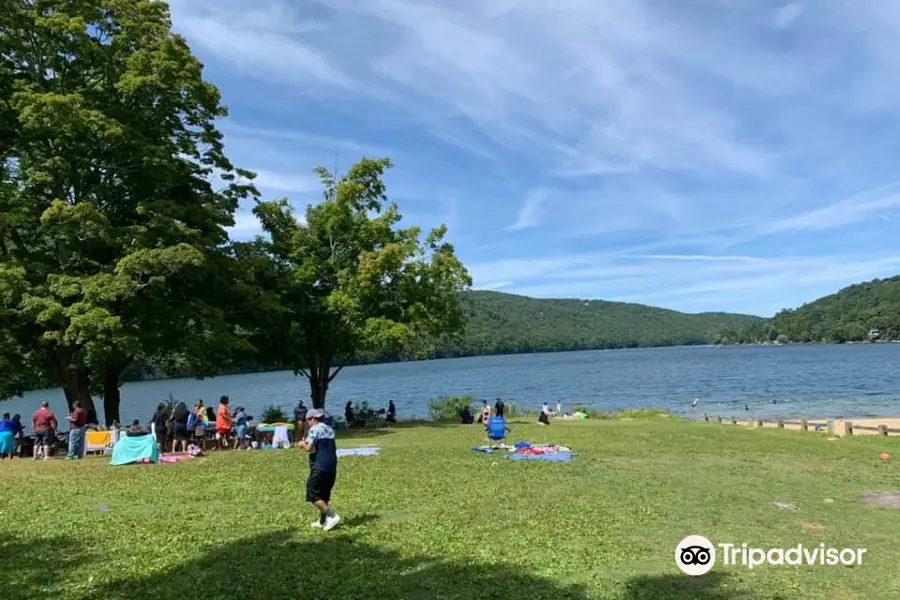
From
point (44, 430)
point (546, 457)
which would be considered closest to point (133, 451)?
point (44, 430)

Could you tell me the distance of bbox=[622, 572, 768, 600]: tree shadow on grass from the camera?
6.79 meters

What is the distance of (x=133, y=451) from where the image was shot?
1634cm

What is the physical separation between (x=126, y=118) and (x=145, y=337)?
7.39m

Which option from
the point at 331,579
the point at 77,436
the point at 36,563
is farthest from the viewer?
the point at 77,436

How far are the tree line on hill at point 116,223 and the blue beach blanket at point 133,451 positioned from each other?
340 centimetres

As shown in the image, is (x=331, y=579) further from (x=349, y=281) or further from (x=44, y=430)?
(x=349, y=281)

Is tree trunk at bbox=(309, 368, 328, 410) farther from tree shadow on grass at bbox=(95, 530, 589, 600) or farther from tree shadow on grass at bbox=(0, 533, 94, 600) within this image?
tree shadow on grass at bbox=(95, 530, 589, 600)

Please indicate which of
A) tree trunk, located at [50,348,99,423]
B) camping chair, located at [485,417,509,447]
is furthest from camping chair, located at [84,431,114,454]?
camping chair, located at [485,417,509,447]

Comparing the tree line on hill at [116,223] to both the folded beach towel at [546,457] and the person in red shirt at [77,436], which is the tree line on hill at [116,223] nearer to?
the person in red shirt at [77,436]

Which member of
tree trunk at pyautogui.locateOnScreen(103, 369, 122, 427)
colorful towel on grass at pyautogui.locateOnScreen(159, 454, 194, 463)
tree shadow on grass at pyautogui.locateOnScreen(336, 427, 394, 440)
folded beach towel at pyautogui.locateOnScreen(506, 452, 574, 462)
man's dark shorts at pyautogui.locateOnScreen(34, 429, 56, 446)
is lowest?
folded beach towel at pyautogui.locateOnScreen(506, 452, 574, 462)

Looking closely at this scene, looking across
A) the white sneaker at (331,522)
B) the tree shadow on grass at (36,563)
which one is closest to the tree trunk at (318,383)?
the tree shadow on grass at (36,563)

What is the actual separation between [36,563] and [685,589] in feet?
24.3

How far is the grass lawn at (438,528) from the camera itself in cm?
714

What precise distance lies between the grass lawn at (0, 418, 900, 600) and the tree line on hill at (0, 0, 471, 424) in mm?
5323
